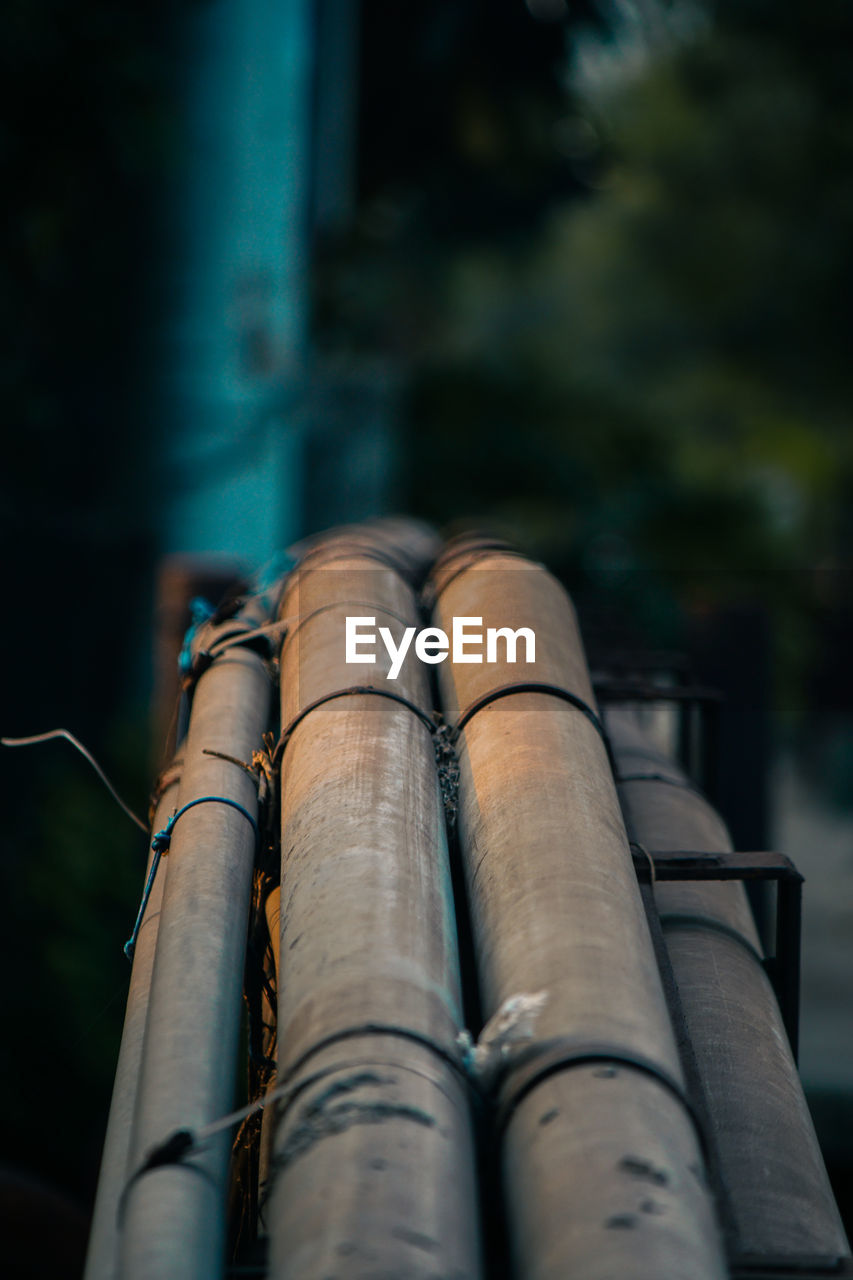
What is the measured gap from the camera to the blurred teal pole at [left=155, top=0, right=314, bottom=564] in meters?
8.47

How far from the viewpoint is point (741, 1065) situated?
1.75 m

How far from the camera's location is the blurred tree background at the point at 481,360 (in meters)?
6.26

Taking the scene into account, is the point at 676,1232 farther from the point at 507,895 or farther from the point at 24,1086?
the point at 24,1086

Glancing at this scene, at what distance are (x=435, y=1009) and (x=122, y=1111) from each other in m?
0.47

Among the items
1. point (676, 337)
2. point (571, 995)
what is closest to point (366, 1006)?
point (571, 995)

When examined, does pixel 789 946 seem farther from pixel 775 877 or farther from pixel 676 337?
pixel 676 337

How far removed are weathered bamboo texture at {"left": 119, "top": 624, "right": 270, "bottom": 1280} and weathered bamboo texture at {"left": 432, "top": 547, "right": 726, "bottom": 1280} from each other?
33cm

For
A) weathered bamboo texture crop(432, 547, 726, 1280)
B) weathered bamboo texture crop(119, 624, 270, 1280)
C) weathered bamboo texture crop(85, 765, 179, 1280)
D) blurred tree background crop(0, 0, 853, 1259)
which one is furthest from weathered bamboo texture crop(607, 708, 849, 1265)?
blurred tree background crop(0, 0, 853, 1259)

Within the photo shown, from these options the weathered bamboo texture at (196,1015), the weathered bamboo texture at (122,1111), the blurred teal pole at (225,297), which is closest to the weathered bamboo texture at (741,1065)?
the weathered bamboo texture at (196,1015)

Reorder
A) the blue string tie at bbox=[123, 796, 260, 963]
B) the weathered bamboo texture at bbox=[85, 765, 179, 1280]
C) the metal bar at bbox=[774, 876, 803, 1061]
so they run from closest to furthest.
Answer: the weathered bamboo texture at bbox=[85, 765, 179, 1280], the blue string tie at bbox=[123, 796, 260, 963], the metal bar at bbox=[774, 876, 803, 1061]

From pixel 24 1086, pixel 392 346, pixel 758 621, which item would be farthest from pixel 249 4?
pixel 24 1086

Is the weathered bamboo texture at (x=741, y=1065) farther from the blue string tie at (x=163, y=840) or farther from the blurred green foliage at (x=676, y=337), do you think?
the blurred green foliage at (x=676, y=337)

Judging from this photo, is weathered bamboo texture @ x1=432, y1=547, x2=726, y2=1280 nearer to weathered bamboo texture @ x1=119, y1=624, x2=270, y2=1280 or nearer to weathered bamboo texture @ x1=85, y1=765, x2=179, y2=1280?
weathered bamboo texture @ x1=119, y1=624, x2=270, y2=1280

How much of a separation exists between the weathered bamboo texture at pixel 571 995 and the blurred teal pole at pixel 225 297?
6659 millimetres
